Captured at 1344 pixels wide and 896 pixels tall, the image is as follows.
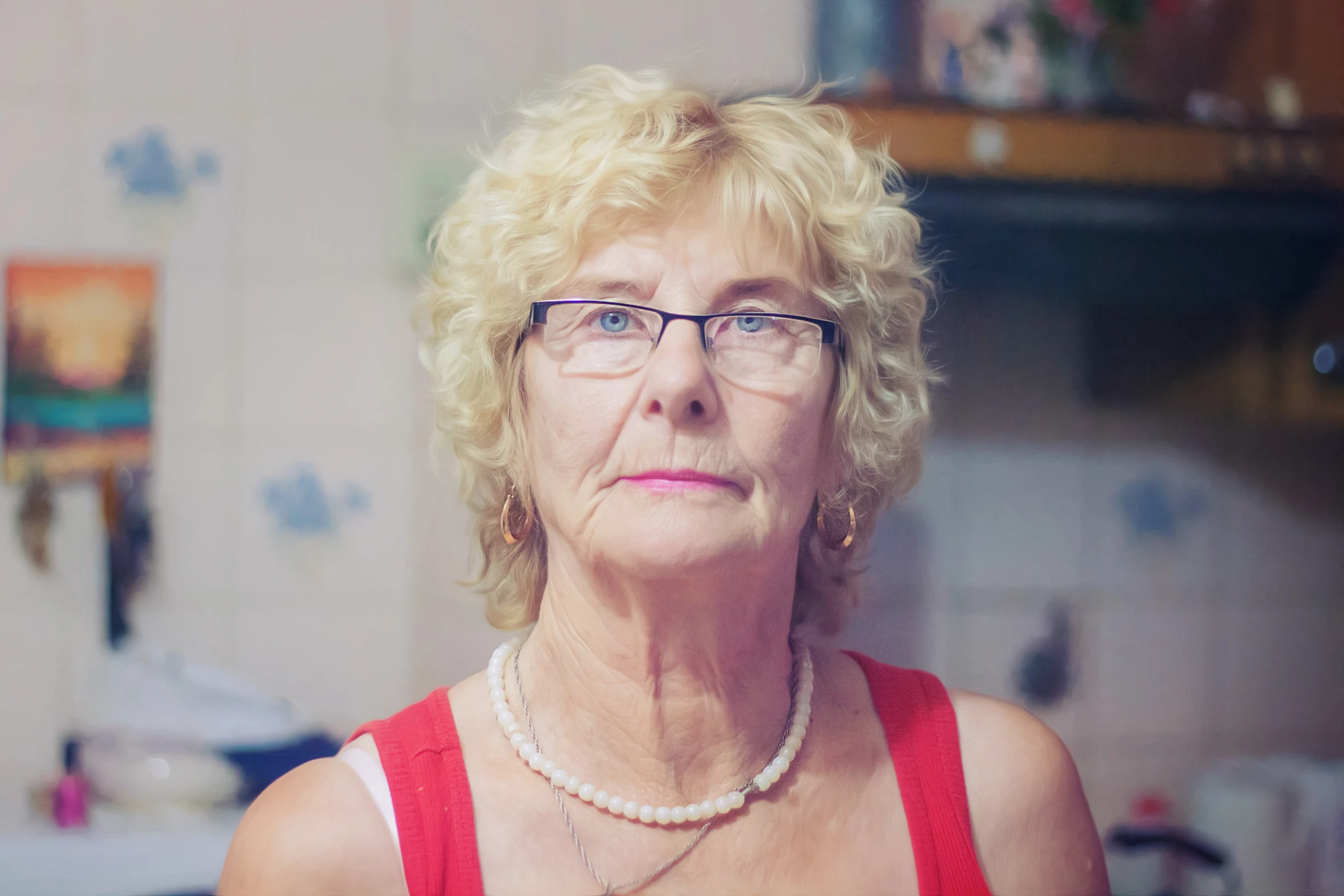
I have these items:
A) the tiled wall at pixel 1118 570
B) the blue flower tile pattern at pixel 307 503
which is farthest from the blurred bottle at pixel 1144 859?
the blue flower tile pattern at pixel 307 503

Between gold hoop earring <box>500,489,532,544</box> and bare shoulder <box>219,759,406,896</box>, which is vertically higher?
gold hoop earring <box>500,489,532,544</box>

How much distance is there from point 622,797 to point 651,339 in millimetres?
413

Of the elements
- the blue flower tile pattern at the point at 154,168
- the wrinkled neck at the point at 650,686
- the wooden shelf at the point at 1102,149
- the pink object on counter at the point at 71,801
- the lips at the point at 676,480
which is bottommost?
the pink object on counter at the point at 71,801

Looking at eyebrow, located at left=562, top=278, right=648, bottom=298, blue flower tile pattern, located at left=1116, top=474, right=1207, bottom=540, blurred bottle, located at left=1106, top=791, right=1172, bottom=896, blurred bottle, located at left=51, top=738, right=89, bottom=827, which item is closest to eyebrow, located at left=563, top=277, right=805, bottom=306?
eyebrow, located at left=562, top=278, right=648, bottom=298

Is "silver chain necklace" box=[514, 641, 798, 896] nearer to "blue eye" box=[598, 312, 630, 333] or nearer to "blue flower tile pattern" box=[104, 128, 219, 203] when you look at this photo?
"blue eye" box=[598, 312, 630, 333]

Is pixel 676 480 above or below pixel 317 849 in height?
above

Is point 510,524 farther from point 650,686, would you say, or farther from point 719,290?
point 719,290

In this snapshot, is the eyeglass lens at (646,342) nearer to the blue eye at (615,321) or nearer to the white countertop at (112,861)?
the blue eye at (615,321)

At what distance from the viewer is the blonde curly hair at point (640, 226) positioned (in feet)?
2.60

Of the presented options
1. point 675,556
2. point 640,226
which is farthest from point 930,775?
point 640,226

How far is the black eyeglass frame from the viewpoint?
76 centimetres

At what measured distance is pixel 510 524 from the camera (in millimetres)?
919

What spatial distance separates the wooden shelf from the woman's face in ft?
1.10

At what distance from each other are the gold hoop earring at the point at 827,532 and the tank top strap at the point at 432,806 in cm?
41
